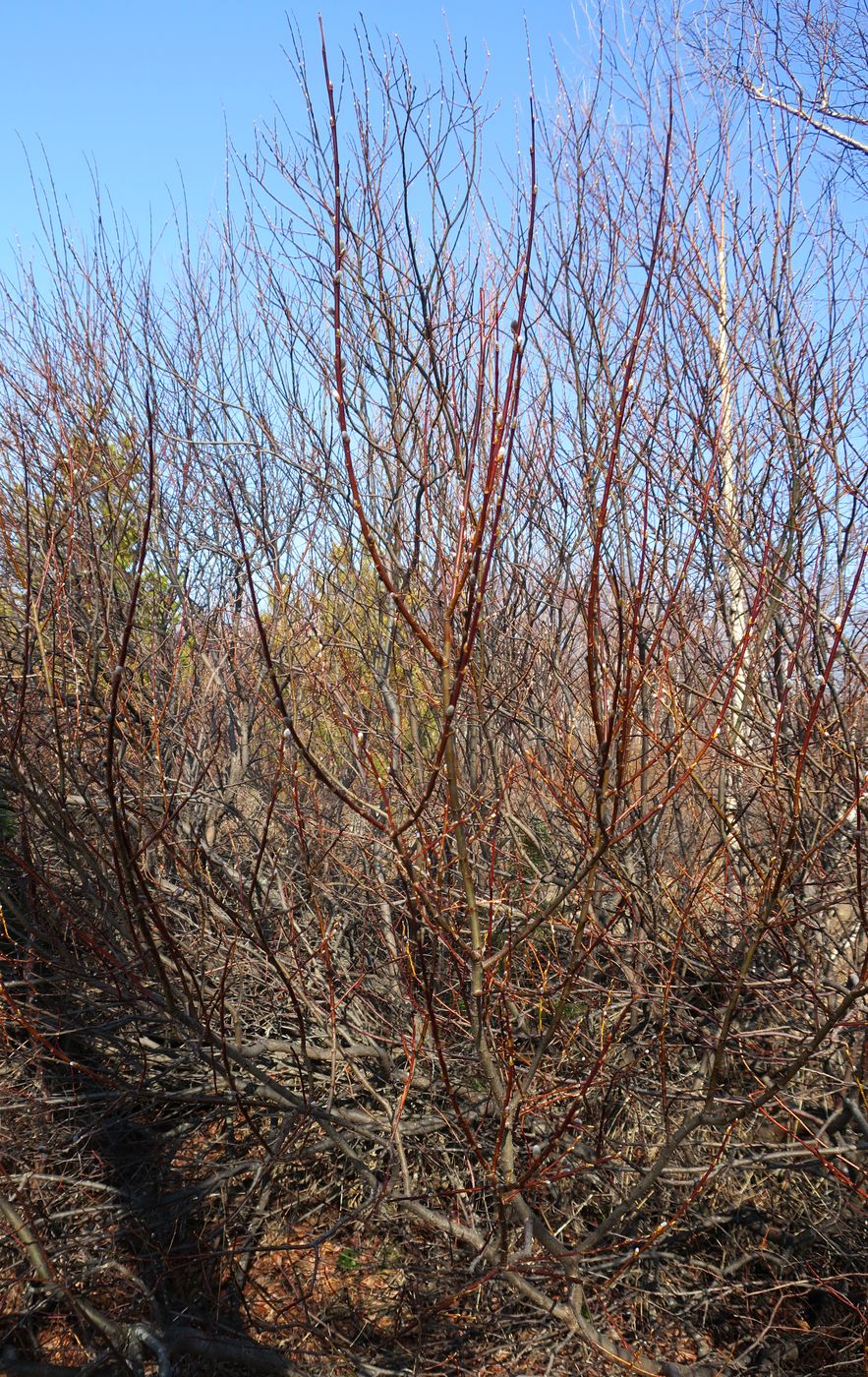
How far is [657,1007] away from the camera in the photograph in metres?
4.47

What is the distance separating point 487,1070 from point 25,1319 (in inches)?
132

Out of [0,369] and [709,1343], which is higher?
[0,369]

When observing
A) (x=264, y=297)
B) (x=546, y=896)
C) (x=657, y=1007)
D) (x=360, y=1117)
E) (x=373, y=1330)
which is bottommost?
(x=373, y=1330)

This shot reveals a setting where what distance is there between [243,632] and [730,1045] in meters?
4.57

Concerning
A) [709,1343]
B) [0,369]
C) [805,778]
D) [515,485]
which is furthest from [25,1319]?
[0,369]

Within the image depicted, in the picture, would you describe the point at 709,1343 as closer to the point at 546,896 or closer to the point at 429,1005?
the point at 546,896

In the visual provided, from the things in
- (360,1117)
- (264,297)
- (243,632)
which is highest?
(264,297)

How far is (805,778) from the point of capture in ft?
14.7

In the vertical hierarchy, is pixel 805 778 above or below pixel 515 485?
below

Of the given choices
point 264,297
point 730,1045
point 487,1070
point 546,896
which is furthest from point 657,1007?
point 264,297

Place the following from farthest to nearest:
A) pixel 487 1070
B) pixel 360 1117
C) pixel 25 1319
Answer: pixel 25 1319 < pixel 360 1117 < pixel 487 1070

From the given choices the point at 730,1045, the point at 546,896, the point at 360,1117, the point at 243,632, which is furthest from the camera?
the point at 243,632

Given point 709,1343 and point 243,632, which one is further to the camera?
point 243,632

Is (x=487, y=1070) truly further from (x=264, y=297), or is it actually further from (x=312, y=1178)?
(x=264, y=297)
